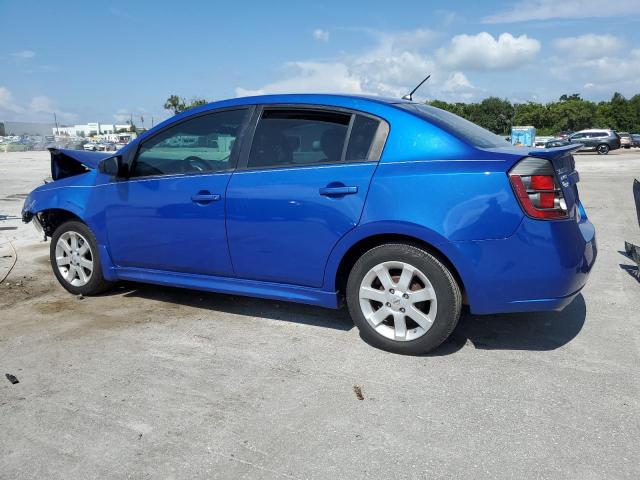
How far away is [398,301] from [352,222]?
59cm

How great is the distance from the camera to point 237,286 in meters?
4.15

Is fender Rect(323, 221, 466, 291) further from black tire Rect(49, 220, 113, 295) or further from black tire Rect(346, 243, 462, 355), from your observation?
black tire Rect(49, 220, 113, 295)

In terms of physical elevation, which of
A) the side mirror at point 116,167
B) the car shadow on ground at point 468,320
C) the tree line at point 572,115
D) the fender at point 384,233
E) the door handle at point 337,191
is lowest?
the car shadow on ground at point 468,320

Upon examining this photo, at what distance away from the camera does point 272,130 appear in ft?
13.2

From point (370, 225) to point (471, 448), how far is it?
1.47 meters

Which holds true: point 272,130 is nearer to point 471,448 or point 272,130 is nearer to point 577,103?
point 471,448

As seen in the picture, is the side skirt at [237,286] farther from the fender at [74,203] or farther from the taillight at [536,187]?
the taillight at [536,187]

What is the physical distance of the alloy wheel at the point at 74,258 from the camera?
4945mm

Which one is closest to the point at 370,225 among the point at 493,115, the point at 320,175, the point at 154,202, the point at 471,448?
the point at 320,175

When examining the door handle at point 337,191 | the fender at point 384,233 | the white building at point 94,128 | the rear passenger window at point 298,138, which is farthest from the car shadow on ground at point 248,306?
the white building at point 94,128

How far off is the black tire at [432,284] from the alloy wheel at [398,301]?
26mm

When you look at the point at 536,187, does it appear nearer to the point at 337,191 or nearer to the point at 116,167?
the point at 337,191

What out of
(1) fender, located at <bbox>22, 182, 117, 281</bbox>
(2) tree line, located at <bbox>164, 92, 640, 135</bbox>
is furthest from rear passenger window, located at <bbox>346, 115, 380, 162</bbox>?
(2) tree line, located at <bbox>164, 92, 640, 135</bbox>

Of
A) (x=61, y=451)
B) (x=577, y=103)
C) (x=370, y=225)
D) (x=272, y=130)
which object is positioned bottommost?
(x=61, y=451)
